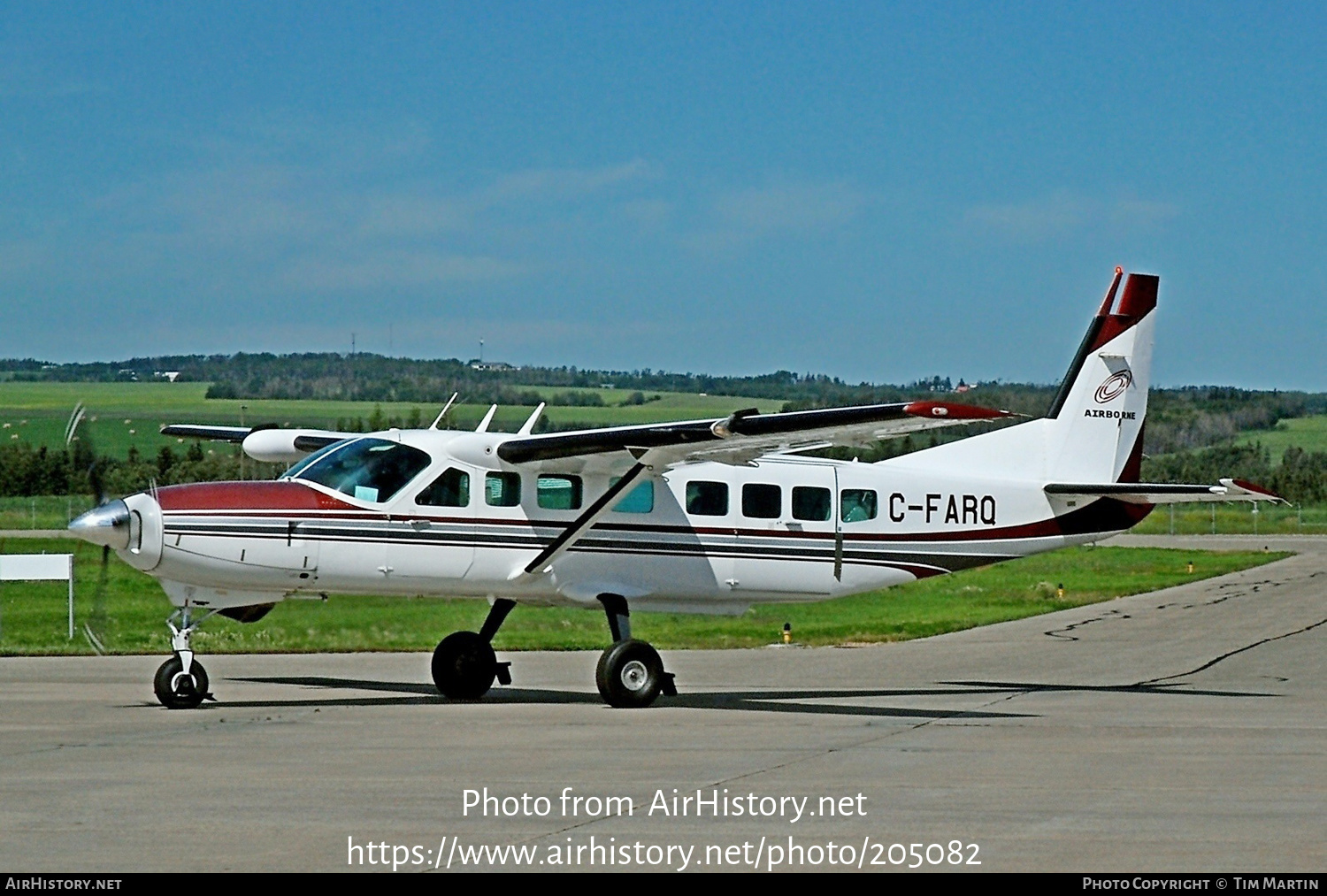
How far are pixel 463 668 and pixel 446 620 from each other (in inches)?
517

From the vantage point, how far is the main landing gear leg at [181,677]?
17531 mm

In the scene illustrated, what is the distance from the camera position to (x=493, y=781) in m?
12.3

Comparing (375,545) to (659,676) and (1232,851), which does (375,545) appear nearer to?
Result: (659,676)

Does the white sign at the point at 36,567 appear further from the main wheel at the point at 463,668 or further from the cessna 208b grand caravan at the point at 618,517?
the main wheel at the point at 463,668

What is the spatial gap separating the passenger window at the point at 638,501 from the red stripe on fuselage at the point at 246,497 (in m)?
2.95

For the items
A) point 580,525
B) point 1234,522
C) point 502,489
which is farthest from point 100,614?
point 1234,522

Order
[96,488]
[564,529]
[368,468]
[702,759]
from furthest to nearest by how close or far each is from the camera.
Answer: [564,529] → [96,488] → [368,468] → [702,759]

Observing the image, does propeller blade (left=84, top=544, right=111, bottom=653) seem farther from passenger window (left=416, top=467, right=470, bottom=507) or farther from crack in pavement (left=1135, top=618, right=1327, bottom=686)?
crack in pavement (left=1135, top=618, right=1327, bottom=686)

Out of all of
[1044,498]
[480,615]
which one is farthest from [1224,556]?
[1044,498]

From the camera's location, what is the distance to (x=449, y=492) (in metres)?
18.3

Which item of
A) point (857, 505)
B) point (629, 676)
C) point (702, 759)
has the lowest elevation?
point (702, 759)

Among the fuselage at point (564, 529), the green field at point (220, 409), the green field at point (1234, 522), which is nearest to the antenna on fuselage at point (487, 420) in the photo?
the fuselage at point (564, 529)

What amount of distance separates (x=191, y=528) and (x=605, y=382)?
41.9 m

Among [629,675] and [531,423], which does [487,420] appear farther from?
[629,675]
